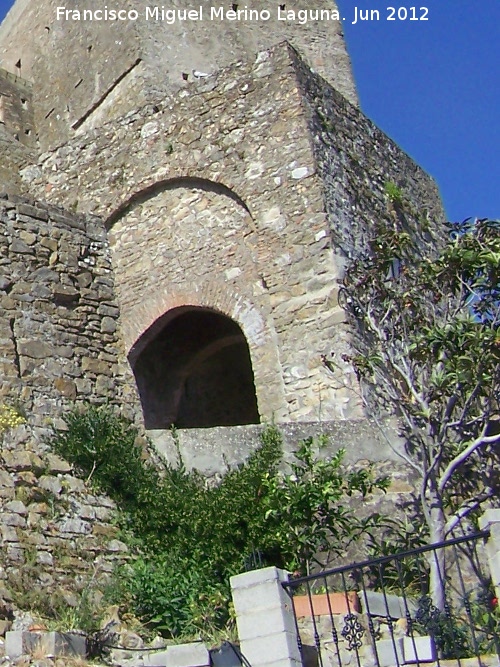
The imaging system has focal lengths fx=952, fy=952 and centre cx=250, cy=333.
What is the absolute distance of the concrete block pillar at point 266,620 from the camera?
5.60m

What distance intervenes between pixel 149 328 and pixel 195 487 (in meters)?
3.50

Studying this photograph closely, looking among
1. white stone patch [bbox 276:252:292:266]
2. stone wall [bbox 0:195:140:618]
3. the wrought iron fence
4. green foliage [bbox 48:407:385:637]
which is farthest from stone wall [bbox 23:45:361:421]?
the wrought iron fence

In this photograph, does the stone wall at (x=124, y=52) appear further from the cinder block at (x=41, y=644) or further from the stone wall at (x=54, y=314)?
the cinder block at (x=41, y=644)

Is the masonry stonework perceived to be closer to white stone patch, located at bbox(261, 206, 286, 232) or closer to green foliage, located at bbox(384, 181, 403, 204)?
white stone patch, located at bbox(261, 206, 286, 232)

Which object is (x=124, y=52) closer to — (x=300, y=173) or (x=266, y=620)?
(x=300, y=173)

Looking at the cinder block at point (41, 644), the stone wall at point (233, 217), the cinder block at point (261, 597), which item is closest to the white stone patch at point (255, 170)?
the stone wall at point (233, 217)

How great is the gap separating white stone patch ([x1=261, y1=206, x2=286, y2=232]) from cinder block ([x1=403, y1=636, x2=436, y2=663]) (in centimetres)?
576

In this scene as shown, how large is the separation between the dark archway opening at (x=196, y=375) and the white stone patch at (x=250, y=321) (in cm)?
163

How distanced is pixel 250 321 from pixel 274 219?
3.91ft

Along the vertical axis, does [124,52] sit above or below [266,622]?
above

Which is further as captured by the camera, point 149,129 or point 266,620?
point 149,129

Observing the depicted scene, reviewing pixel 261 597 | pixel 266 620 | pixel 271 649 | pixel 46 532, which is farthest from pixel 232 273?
pixel 271 649

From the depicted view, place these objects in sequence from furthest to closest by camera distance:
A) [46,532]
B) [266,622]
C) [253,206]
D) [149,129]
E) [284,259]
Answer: [149,129] → [253,206] → [284,259] → [46,532] → [266,622]

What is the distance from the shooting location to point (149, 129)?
39.9 ft
